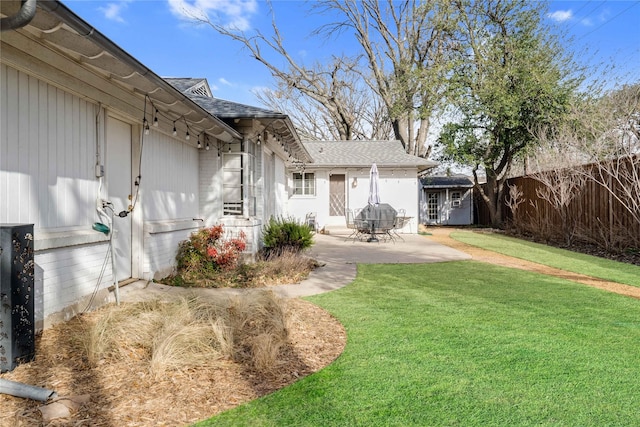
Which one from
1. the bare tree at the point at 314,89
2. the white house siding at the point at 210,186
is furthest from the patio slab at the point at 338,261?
the bare tree at the point at 314,89

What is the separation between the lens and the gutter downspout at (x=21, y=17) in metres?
2.31

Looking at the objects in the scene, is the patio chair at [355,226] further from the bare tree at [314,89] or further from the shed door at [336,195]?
the bare tree at [314,89]

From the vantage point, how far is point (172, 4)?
19891 millimetres

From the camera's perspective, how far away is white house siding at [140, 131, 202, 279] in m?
5.92

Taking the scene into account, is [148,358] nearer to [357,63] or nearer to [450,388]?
[450,388]

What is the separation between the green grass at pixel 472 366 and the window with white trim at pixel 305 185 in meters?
12.0

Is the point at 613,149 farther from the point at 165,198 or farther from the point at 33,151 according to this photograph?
the point at 33,151

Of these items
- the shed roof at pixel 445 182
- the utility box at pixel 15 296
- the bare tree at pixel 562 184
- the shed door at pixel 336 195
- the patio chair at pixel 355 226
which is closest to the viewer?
the utility box at pixel 15 296

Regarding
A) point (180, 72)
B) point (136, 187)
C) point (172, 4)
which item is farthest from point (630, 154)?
point (180, 72)

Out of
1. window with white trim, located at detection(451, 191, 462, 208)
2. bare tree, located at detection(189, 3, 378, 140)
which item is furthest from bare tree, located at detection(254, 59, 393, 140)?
window with white trim, located at detection(451, 191, 462, 208)

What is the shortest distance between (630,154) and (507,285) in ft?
19.2

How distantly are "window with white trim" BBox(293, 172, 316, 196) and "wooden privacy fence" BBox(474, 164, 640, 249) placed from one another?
28.5 ft

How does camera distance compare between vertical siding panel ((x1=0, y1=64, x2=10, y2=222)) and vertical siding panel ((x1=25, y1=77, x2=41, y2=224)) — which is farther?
vertical siding panel ((x1=25, y1=77, x2=41, y2=224))

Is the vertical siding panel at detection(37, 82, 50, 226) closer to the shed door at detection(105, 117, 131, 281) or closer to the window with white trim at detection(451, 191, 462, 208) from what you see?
the shed door at detection(105, 117, 131, 281)
